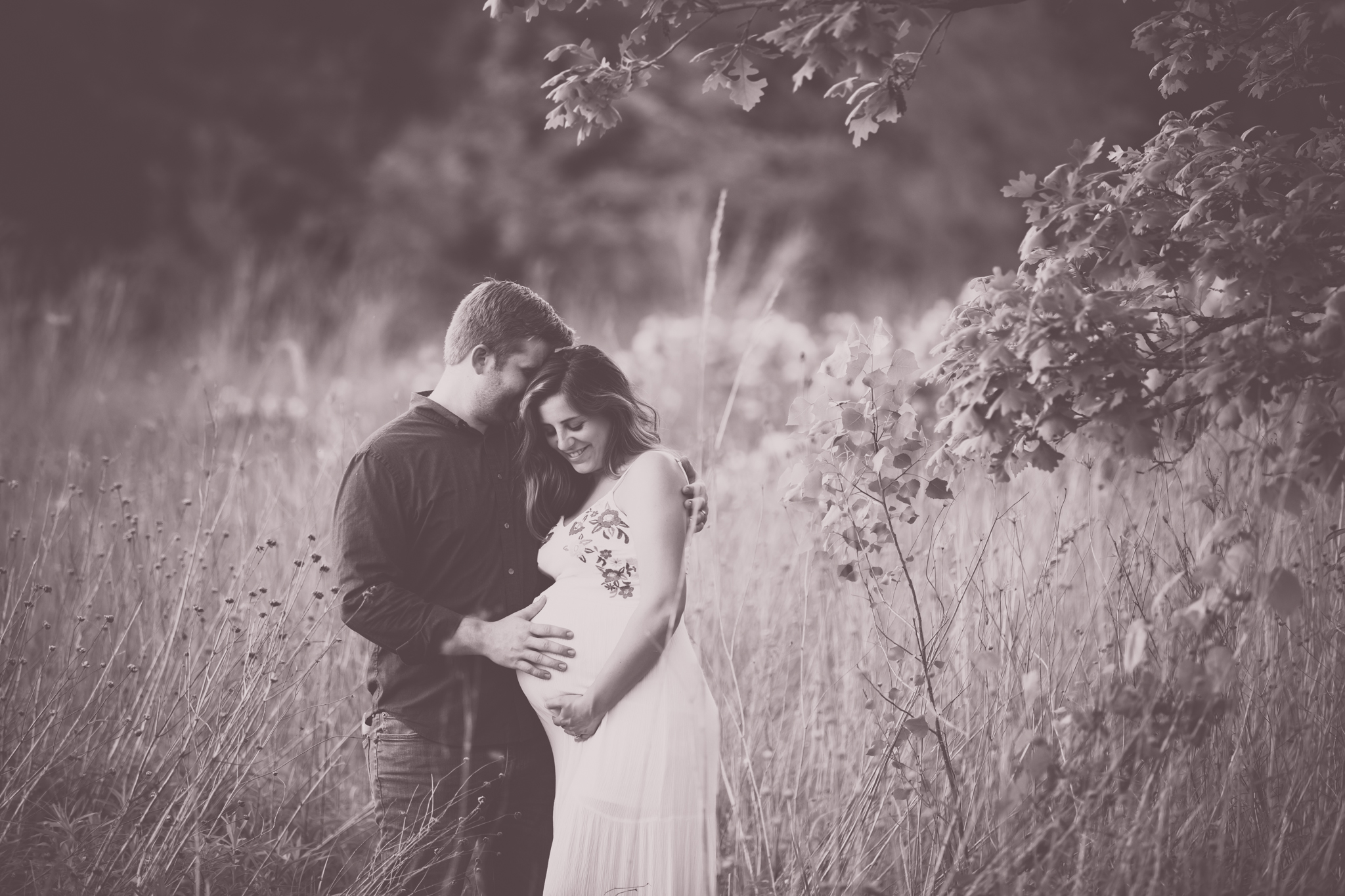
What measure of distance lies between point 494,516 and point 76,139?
12.4m

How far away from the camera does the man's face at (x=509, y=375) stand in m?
2.86

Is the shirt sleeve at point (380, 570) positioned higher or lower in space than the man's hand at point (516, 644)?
higher

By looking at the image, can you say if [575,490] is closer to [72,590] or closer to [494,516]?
[494,516]

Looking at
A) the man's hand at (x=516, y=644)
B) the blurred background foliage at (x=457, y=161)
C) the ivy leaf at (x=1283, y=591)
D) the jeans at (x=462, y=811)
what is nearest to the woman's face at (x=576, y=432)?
the man's hand at (x=516, y=644)

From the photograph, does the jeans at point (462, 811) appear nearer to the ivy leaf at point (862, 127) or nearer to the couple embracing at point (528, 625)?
the couple embracing at point (528, 625)

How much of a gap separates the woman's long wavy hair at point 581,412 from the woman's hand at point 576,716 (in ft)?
1.65

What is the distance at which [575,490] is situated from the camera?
9.55 feet

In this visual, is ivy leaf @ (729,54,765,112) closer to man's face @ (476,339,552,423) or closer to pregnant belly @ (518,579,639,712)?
man's face @ (476,339,552,423)

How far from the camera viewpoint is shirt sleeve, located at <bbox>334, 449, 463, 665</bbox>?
261cm

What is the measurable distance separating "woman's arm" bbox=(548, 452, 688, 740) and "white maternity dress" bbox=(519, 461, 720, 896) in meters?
0.05

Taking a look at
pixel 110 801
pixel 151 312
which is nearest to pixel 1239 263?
pixel 110 801

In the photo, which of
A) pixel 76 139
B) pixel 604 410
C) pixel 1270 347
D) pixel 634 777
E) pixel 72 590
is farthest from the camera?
pixel 76 139

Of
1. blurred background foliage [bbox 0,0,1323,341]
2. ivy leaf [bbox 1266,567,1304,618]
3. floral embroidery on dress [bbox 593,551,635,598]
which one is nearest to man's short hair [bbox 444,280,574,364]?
floral embroidery on dress [bbox 593,551,635,598]

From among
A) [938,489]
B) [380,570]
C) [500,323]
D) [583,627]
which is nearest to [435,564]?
[380,570]
